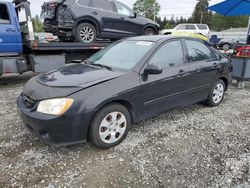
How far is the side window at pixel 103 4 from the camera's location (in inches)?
293

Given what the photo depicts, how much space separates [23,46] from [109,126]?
16.1 ft

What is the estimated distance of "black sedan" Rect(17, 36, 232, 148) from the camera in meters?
2.77

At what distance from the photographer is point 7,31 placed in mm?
6086

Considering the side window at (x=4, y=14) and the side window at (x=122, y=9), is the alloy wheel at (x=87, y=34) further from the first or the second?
the side window at (x=4, y=14)

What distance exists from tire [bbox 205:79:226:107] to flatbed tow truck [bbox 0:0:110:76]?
161 inches

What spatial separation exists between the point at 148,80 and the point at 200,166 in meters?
1.37

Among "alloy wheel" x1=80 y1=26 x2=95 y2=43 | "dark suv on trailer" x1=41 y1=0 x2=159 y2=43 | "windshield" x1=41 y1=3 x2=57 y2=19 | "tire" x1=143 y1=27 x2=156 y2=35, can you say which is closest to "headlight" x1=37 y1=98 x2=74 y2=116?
"dark suv on trailer" x1=41 y1=0 x2=159 y2=43

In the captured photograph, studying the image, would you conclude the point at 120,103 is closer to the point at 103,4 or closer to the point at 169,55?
the point at 169,55

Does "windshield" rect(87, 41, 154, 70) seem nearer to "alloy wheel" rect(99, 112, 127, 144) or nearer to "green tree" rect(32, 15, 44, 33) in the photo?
"alloy wheel" rect(99, 112, 127, 144)

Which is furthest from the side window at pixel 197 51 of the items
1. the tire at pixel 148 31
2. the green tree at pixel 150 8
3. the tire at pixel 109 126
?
the green tree at pixel 150 8

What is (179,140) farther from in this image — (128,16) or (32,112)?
(128,16)

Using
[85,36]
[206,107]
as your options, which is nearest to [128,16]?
[85,36]

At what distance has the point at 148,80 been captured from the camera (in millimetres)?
3424

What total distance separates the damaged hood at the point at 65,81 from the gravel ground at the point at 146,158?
81 centimetres
